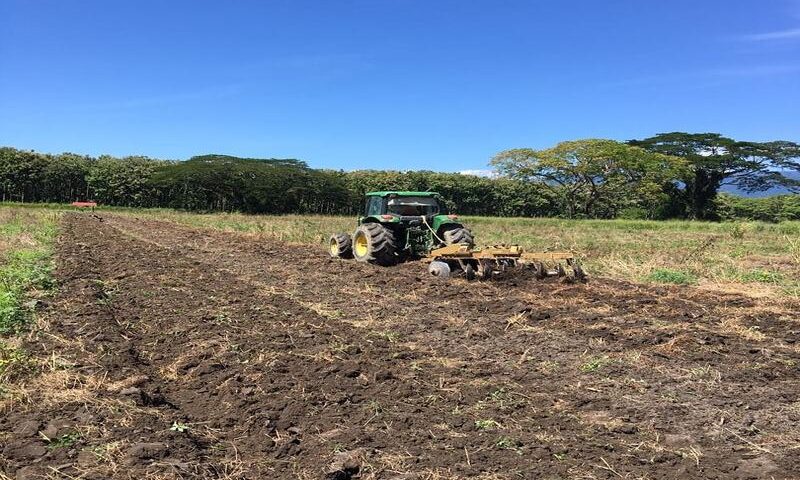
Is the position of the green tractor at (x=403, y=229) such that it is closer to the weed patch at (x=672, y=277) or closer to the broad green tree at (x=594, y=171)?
the weed patch at (x=672, y=277)

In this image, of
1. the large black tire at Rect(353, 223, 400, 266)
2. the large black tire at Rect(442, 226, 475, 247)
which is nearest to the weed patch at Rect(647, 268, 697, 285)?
the large black tire at Rect(442, 226, 475, 247)

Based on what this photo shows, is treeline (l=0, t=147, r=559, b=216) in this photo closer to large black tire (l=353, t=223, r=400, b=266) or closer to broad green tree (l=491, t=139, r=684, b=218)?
broad green tree (l=491, t=139, r=684, b=218)

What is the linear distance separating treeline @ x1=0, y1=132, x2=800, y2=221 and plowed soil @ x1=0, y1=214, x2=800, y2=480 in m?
40.9

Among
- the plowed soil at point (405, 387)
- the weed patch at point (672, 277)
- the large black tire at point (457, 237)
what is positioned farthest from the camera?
the large black tire at point (457, 237)

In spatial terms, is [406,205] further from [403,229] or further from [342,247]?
[342,247]

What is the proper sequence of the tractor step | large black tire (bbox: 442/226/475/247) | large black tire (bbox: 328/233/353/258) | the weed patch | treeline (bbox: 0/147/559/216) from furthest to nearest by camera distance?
treeline (bbox: 0/147/559/216) → large black tire (bbox: 328/233/353/258) → large black tire (bbox: 442/226/475/247) → the weed patch → the tractor step

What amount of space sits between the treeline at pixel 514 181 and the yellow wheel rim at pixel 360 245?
37.3m

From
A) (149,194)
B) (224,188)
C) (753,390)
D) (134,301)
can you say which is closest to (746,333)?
(753,390)

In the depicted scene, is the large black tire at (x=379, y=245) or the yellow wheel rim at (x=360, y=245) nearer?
the large black tire at (x=379, y=245)

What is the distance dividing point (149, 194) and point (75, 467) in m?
50.0

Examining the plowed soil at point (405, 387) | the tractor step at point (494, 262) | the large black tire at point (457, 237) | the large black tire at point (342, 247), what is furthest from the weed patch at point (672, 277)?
the large black tire at point (342, 247)

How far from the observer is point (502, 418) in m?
3.99

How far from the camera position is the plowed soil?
11.0ft

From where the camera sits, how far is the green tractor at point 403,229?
38.0ft
